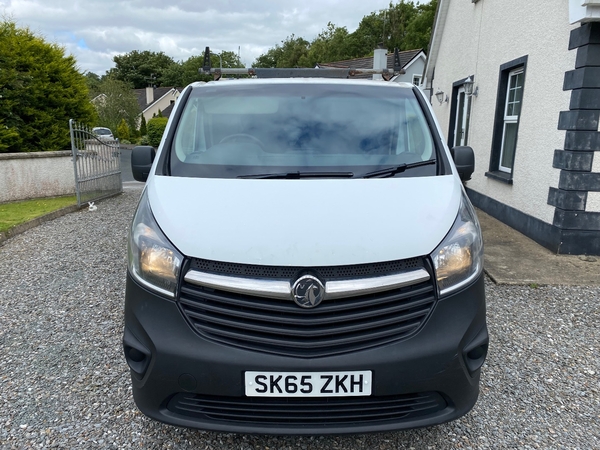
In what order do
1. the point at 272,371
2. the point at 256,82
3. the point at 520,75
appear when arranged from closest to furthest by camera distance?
the point at 272,371 < the point at 256,82 < the point at 520,75

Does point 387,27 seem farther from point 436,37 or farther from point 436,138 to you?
point 436,138

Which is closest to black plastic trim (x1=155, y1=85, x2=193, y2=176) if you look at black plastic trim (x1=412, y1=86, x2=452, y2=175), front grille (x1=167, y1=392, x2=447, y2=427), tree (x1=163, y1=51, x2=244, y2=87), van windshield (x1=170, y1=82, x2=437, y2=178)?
van windshield (x1=170, y1=82, x2=437, y2=178)

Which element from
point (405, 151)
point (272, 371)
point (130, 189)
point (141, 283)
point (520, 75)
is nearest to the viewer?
point (272, 371)

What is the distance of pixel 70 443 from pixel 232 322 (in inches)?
50.6

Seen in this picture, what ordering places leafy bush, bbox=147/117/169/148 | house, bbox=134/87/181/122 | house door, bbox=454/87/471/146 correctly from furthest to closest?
house, bbox=134/87/181/122 < leafy bush, bbox=147/117/169/148 < house door, bbox=454/87/471/146

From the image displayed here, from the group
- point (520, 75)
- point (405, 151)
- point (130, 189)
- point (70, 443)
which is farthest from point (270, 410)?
point (130, 189)

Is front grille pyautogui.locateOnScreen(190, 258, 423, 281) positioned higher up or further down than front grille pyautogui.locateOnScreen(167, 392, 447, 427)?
higher up

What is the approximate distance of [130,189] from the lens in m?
12.7

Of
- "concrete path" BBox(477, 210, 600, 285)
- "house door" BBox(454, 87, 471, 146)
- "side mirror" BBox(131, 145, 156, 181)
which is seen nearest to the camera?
"side mirror" BBox(131, 145, 156, 181)

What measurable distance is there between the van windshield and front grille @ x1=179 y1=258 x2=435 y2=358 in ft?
2.65

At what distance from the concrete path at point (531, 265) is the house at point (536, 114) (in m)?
0.23

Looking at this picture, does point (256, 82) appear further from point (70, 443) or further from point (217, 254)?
point (70, 443)

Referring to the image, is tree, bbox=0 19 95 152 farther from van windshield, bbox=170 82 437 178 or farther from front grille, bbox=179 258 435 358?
front grille, bbox=179 258 435 358

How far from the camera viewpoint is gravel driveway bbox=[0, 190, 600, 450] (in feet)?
8.27
